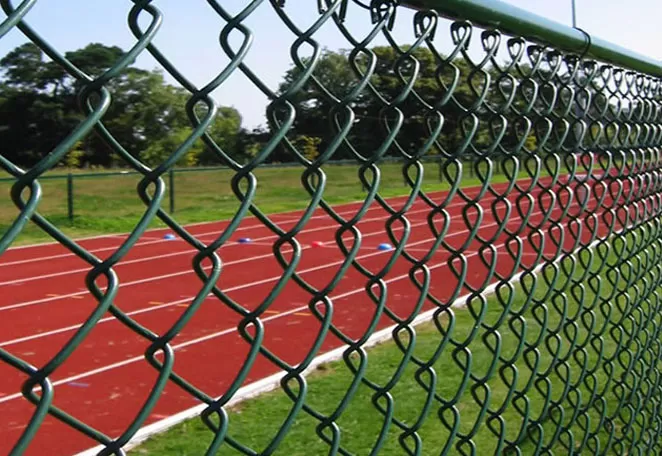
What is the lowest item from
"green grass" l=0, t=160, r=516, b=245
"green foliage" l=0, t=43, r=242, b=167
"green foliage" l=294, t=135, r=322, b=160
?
"green grass" l=0, t=160, r=516, b=245

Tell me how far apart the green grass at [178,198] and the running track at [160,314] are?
1.60 meters

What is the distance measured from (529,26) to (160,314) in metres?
8.22

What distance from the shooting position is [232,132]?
13.0 feet

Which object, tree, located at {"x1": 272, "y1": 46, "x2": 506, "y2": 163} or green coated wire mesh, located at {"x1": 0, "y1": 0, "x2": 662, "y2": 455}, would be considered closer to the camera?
green coated wire mesh, located at {"x1": 0, "y1": 0, "x2": 662, "y2": 455}

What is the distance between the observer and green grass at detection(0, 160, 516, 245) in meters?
18.5

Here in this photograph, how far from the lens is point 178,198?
22562mm

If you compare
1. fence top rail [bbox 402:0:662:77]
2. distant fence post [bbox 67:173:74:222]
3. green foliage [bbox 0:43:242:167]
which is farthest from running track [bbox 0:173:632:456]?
distant fence post [bbox 67:173:74:222]

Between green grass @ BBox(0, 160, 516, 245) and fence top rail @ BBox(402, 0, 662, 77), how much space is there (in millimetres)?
13888

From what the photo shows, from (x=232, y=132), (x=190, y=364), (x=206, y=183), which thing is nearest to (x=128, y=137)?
(x=190, y=364)

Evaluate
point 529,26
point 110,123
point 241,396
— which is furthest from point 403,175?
point 241,396

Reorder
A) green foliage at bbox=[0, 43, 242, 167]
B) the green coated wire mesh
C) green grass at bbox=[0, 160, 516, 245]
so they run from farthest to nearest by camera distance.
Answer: green grass at bbox=[0, 160, 516, 245], green foliage at bbox=[0, 43, 242, 167], the green coated wire mesh

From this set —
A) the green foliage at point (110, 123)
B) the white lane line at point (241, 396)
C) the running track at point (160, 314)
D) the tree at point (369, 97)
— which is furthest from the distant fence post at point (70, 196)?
the tree at point (369, 97)

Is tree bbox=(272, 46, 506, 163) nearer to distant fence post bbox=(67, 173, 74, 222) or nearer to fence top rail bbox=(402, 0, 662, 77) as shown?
fence top rail bbox=(402, 0, 662, 77)

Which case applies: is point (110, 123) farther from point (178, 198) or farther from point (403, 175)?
point (178, 198)
